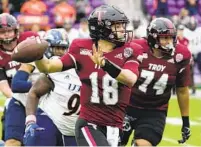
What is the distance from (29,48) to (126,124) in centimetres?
206

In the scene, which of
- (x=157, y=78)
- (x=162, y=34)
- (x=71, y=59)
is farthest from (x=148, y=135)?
(x=71, y=59)

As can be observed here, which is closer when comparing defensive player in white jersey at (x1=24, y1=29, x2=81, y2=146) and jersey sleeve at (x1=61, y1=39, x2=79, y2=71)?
jersey sleeve at (x1=61, y1=39, x2=79, y2=71)

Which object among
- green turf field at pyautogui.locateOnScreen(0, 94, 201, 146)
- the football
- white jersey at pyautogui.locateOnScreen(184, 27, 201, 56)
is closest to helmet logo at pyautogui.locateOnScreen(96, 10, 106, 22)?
the football

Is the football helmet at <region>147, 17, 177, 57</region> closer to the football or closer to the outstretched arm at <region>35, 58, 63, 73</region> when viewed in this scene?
the outstretched arm at <region>35, 58, 63, 73</region>

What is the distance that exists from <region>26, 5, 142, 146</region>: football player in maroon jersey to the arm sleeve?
3.11 feet

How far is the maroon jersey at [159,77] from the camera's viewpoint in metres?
5.74

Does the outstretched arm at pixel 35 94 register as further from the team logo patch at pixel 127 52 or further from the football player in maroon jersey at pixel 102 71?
the team logo patch at pixel 127 52

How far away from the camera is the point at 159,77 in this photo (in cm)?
577

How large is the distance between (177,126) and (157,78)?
4.45 m

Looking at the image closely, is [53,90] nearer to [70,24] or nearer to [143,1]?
[70,24]

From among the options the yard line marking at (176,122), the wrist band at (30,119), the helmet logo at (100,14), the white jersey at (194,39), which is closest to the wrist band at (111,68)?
the helmet logo at (100,14)

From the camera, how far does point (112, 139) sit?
4.60 m

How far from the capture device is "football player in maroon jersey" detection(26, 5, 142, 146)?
14.9 feet

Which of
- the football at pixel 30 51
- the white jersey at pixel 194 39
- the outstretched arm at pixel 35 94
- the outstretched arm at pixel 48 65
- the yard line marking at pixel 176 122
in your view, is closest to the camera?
the football at pixel 30 51
